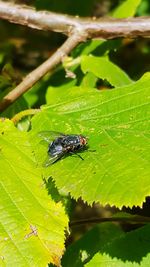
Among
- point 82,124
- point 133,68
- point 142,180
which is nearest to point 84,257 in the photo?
point 82,124

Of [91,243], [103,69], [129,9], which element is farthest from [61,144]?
[129,9]

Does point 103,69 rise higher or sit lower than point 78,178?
higher

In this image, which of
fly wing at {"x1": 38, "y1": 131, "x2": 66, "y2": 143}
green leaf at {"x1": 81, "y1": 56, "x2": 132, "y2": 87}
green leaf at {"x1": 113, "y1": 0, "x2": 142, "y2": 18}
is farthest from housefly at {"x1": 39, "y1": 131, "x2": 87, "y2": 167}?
green leaf at {"x1": 113, "y1": 0, "x2": 142, "y2": 18}

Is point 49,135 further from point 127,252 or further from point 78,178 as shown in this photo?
point 127,252

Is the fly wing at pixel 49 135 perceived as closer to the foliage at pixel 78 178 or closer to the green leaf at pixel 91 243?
the foliage at pixel 78 178

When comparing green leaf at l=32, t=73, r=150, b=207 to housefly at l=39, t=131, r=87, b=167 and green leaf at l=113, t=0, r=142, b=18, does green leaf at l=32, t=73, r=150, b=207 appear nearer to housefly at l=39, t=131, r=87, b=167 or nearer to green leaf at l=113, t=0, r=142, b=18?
housefly at l=39, t=131, r=87, b=167

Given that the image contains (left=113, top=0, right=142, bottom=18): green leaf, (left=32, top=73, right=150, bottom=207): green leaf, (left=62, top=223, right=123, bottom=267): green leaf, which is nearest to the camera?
(left=32, top=73, right=150, bottom=207): green leaf
